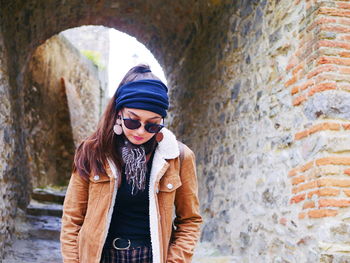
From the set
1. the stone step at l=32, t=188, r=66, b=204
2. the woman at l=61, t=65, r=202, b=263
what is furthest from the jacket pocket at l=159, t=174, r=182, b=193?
the stone step at l=32, t=188, r=66, b=204

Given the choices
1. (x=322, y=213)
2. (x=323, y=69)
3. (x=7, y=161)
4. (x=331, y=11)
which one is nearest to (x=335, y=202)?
(x=322, y=213)

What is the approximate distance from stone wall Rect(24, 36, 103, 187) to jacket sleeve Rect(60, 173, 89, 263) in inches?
235

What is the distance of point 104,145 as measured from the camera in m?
1.61

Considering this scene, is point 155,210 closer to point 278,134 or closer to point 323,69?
point 323,69

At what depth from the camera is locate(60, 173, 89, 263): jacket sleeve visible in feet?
5.10

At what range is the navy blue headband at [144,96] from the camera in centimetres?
157

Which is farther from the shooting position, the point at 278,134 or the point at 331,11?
the point at 278,134

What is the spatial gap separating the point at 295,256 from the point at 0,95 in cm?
294

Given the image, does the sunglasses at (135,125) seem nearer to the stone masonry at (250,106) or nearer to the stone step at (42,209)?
the stone masonry at (250,106)

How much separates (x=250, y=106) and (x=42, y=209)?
3561 millimetres

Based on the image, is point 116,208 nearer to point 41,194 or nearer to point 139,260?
point 139,260

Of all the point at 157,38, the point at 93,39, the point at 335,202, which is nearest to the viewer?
the point at 335,202

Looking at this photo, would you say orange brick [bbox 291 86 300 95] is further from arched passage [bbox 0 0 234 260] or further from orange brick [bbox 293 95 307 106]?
arched passage [bbox 0 0 234 260]

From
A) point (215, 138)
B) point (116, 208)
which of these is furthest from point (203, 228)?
point (116, 208)
